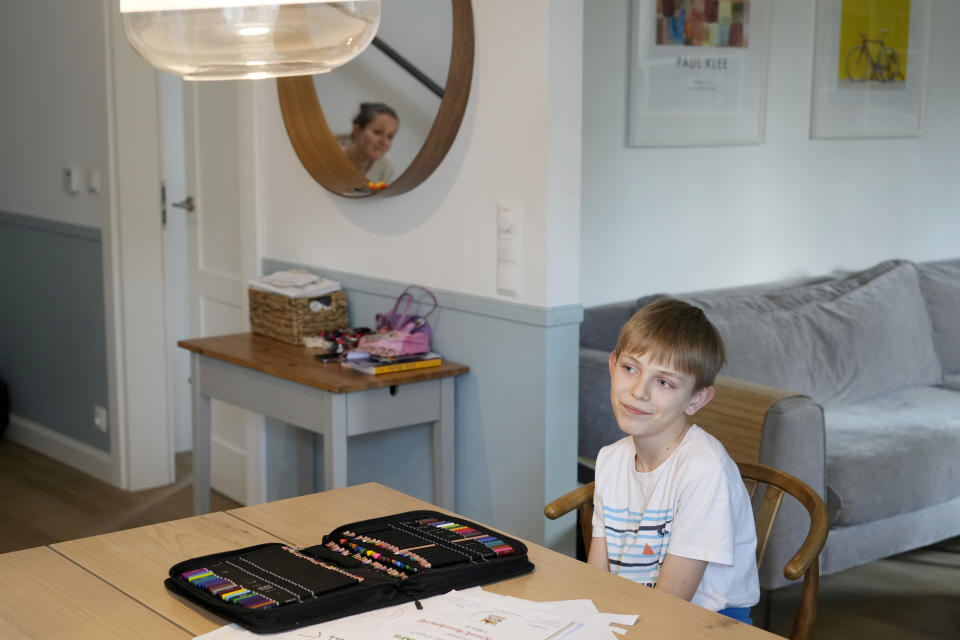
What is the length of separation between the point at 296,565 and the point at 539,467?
4.01 ft

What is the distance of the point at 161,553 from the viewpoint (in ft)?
5.55

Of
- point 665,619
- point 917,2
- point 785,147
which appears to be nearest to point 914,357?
point 785,147

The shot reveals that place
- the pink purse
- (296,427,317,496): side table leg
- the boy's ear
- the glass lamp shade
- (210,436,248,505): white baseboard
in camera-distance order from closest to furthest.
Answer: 1. the glass lamp shade
2. the boy's ear
3. the pink purse
4. (296,427,317,496): side table leg
5. (210,436,248,505): white baseboard

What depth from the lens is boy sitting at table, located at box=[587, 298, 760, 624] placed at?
1.76 meters

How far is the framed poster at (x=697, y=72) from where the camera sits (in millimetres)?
3680

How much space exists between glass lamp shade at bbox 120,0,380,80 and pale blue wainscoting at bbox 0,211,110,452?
3.05m

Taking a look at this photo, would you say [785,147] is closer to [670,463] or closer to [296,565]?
[670,463]

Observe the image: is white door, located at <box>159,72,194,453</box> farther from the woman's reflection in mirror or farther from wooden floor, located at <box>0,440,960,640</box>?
the woman's reflection in mirror

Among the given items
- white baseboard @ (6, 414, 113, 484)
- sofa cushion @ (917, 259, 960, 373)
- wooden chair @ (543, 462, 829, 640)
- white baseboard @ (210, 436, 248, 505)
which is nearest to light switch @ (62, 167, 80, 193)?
white baseboard @ (6, 414, 113, 484)

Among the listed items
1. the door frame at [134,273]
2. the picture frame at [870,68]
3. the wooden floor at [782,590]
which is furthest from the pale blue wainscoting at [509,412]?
the picture frame at [870,68]

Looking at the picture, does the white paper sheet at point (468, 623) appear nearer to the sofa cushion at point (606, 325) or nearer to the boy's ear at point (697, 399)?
the boy's ear at point (697, 399)

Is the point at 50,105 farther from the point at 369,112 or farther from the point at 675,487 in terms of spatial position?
the point at 675,487

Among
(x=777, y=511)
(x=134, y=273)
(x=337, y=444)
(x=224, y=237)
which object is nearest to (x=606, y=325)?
(x=337, y=444)

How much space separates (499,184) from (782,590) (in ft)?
4.63
